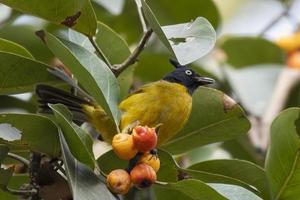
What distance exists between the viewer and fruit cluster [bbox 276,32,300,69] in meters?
3.77

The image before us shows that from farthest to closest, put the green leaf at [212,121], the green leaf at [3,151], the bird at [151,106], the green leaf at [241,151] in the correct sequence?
the green leaf at [241,151]
the bird at [151,106]
the green leaf at [212,121]
the green leaf at [3,151]

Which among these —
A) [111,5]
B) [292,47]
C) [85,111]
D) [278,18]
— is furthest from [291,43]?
[85,111]

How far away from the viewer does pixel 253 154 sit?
9.80 ft

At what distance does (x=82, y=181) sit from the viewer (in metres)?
1.69

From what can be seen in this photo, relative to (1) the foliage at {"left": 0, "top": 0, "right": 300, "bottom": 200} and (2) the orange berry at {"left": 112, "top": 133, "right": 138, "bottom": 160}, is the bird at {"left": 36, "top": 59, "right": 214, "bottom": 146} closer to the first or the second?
(1) the foliage at {"left": 0, "top": 0, "right": 300, "bottom": 200}

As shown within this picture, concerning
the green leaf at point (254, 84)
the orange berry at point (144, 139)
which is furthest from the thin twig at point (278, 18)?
the orange berry at point (144, 139)

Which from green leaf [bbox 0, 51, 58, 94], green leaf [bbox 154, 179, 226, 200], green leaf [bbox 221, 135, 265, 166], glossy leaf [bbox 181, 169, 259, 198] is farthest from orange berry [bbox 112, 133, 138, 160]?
green leaf [bbox 221, 135, 265, 166]

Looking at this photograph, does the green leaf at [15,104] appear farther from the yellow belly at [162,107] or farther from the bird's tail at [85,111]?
the yellow belly at [162,107]

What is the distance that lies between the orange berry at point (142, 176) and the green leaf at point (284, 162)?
422 mm

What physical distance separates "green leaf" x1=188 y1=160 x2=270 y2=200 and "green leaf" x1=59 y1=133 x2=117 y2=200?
46 centimetres

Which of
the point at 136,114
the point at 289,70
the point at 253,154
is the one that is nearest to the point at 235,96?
the point at 289,70

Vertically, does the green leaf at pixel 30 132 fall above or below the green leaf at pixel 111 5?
above

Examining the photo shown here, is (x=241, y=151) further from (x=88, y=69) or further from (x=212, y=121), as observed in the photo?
(x=88, y=69)

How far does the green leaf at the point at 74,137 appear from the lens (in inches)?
66.0
